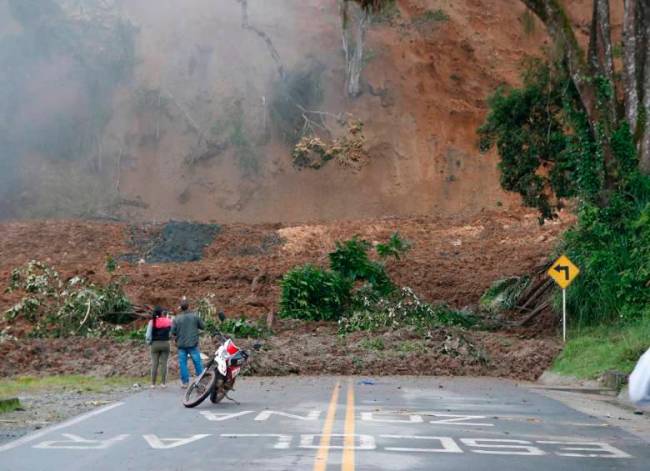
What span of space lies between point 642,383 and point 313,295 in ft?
92.2

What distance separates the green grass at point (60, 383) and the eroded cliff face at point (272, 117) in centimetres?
3543

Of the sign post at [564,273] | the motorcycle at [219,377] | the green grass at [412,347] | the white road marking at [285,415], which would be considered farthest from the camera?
the sign post at [564,273]

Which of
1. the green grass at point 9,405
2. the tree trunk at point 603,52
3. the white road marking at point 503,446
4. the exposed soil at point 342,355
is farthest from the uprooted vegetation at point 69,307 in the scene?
the white road marking at point 503,446

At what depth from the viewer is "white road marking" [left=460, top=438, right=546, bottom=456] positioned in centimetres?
1176

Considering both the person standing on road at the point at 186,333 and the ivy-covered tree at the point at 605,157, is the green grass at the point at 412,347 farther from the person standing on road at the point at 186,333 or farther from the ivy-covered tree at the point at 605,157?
the person standing on road at the point at 186,333

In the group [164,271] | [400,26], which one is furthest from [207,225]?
[400,26]

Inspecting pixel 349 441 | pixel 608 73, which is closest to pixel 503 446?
pixel 349 441

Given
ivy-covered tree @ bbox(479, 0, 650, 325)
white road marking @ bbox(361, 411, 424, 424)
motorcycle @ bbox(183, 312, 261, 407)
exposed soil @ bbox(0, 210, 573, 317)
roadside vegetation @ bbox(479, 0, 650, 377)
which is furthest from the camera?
exposed soil @ bbox(0, 210, 573, 317)

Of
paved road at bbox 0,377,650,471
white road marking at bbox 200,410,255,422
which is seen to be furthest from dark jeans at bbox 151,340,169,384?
white road marking at bbox 200,410,255,422

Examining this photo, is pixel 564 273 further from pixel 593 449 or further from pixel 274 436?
pixel 274 436

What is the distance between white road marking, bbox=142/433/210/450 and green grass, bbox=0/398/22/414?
4524 millimetres

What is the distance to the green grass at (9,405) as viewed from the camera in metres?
16.8

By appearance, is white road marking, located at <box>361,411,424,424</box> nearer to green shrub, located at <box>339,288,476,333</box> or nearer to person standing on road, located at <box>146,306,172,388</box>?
person standing on road, located at <box>146,306,172,388</box>

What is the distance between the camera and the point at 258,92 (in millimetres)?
66688
